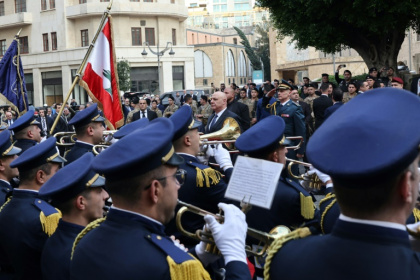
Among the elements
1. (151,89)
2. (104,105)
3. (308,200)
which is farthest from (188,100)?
(151,89)

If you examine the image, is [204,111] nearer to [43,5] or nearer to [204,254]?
[204,254]

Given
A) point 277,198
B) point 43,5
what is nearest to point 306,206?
point 277,198

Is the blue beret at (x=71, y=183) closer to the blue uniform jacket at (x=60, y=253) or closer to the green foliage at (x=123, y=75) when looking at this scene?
the blue uniform jacket at (x=60, y=253)

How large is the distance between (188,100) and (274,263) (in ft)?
56.7

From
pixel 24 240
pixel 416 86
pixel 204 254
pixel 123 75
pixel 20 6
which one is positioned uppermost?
pixel 20 6

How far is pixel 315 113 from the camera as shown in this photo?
500 inches

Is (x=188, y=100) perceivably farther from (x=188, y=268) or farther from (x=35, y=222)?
(x=188, y=268)

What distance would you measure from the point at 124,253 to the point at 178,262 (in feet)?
0.76

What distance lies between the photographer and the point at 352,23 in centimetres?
2027

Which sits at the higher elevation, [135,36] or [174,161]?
[135,36]

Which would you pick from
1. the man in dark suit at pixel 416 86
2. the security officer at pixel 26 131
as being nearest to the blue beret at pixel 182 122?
the security officer at pixel 26 131

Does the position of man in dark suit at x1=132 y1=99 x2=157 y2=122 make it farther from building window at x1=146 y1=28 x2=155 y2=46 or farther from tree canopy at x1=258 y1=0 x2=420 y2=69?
building window at x1=146 y1=28 x2=155 y2=46

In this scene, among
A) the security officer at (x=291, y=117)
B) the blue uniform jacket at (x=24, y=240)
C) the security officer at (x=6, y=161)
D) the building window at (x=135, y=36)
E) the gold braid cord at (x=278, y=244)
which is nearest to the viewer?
the gold braid cord at (x=278, y=244)

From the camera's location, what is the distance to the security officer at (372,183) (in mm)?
1809
